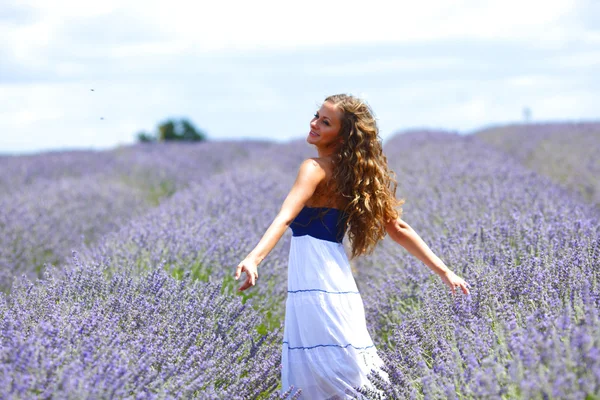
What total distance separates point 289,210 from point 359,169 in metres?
0.36

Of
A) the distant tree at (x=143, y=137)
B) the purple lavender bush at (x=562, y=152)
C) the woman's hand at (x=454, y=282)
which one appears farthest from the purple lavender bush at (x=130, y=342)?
the distant tree at (x=143, y=137)

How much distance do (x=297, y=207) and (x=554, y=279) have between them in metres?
0.97

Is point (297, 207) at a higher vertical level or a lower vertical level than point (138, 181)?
higher

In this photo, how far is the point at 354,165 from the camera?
2.48 m

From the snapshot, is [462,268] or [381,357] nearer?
[381,357]

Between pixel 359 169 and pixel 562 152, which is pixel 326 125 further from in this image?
pixel 562 152

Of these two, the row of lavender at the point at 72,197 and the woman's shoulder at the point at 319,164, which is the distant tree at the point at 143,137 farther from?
the woman's shoulder at the point at 319,164

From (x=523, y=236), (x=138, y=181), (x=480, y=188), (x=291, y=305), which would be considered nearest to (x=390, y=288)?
(x=523, y=236)

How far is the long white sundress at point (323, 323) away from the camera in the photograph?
237 centimetres

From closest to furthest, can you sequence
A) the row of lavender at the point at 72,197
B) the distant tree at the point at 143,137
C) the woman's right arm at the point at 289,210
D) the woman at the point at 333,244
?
the woman's right arm at the point at 289,210 < the woman at the point at 333,244 < the row of lavender at the point at 72,197 < the distant tree at the point at 143,137

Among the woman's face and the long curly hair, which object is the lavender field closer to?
the long curly hair

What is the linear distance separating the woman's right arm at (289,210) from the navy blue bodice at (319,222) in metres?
0.12

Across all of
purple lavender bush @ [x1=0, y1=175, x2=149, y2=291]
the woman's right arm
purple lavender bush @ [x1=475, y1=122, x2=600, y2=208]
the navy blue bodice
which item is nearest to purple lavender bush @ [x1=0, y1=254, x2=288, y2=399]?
the woman's right arm

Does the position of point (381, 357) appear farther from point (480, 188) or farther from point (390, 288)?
point (480, 188)
